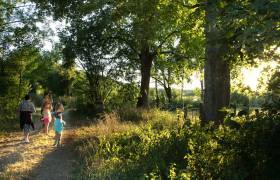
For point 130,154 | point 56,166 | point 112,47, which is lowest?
point 56,166

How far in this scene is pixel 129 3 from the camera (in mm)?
16766

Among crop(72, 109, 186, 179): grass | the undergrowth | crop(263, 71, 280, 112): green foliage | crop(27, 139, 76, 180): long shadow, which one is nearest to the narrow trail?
crop(27, 139, 76, 180): long shadow

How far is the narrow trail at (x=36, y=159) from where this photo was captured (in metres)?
11.1

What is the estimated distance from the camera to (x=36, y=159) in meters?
13.2

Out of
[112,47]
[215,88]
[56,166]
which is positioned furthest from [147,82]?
[56,166]

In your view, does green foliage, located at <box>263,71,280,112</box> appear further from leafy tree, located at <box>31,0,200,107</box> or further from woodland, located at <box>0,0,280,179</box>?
leafy tree, located at <box>31,0,200,107</box>

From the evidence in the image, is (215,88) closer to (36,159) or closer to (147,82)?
(36,159)

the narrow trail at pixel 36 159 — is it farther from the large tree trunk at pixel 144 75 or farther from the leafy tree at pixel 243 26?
the large tree trunk at pixel 144 75

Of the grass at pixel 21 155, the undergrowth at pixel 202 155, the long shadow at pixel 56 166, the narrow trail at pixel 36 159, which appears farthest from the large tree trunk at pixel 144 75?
the undergrowth at pixel 202 155

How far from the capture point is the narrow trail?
36.3 feet

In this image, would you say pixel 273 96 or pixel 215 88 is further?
pixel 215 88

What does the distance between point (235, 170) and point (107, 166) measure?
382cm

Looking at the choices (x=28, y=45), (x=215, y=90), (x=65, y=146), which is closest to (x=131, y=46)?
Answer: (x=28, y=45)

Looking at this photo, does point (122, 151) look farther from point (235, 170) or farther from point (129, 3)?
point (129, 3)
